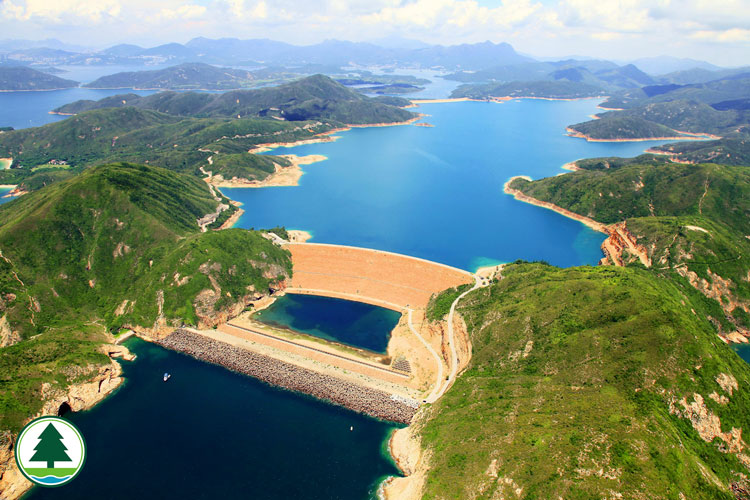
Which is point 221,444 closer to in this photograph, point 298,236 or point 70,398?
point 70,398

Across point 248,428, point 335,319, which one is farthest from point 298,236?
point 248,428

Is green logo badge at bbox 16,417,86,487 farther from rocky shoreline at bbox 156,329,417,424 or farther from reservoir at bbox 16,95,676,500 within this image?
rocky shoreline at bbox 156,329,417,424

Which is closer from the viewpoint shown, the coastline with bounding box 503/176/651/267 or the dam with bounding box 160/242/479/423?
the dam with bounding box 160/242/479/423

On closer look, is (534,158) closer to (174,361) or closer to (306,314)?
(306,314)

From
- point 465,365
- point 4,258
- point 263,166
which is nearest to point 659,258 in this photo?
point 465,365

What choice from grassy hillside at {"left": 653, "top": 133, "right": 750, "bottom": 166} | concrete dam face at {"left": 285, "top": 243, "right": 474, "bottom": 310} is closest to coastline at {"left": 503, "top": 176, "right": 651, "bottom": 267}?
concrete dam face at {"left": 285, "top": 243, "right": 474, "bottom": 310}

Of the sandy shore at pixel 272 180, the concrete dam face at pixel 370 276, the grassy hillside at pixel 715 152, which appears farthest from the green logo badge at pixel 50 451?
the grassy hillside at pixel 715 152
